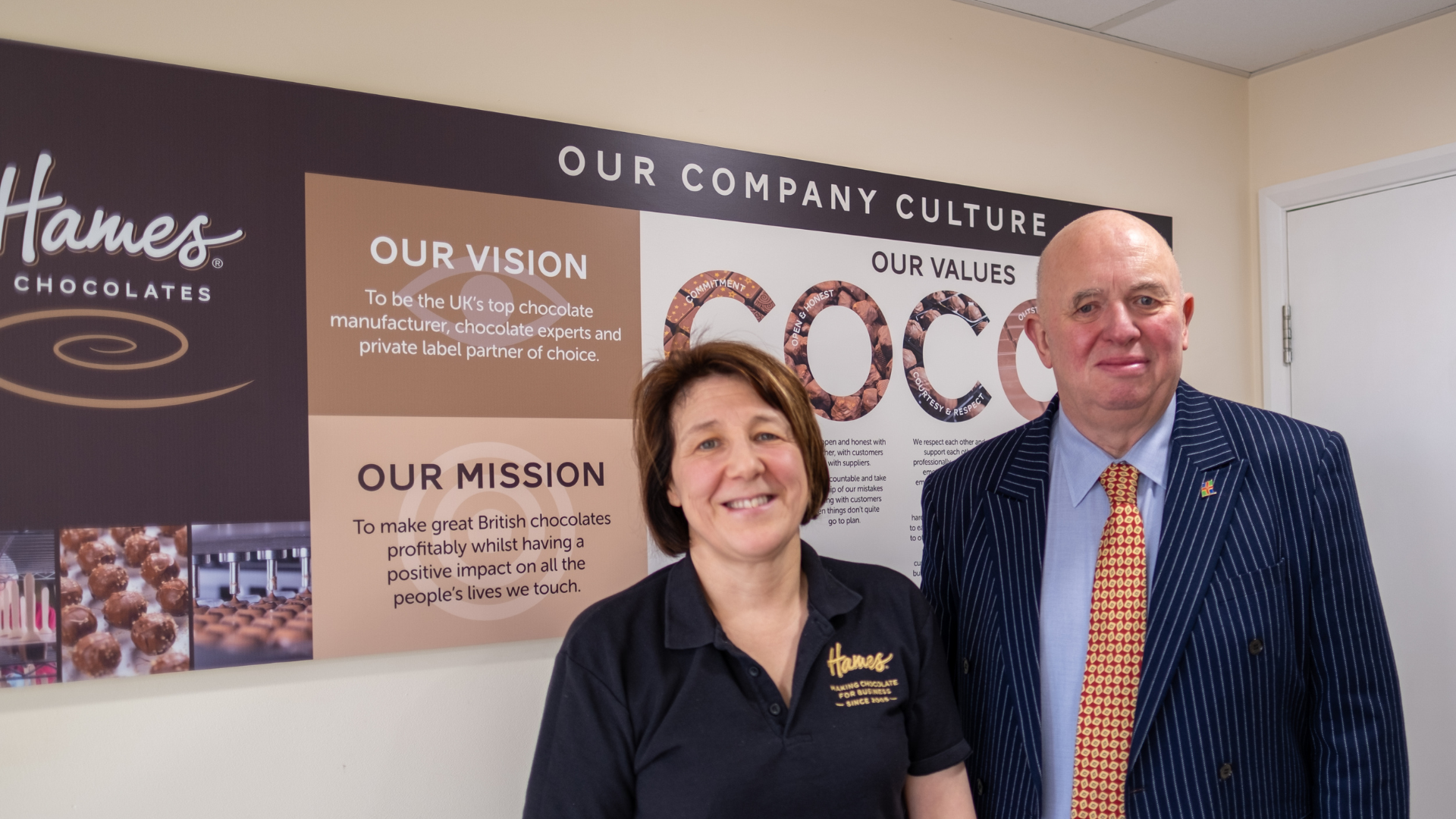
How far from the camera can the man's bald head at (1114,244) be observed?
1523 mm

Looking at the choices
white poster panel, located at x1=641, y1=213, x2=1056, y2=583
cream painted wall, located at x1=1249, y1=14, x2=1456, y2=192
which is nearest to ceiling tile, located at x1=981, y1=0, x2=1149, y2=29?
white poster panel, located at x1=641, y1=213, x2=1056, y2=583

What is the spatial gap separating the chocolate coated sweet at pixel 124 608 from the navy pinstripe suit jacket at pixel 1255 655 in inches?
57.6

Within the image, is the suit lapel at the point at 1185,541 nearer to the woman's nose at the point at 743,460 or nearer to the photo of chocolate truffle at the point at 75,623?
the woman's nose at the point at 743,460

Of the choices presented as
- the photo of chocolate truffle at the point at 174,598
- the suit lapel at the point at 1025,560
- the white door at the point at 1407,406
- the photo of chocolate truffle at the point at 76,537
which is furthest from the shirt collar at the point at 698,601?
the white door at the point at 1407,406

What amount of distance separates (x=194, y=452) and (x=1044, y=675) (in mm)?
1495

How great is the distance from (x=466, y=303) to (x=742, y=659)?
0.93 m

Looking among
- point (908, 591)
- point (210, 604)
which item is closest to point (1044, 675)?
point (908, 591)

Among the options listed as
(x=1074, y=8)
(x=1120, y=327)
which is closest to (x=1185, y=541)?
(x=1120, y=327)

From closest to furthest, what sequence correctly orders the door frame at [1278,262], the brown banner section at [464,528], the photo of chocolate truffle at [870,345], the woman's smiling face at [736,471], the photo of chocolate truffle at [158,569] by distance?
the woman's smiling face at [736,471] → the photo of chocolate truffle at [158,569] → the brown banner section at [464,528] → the photo of chocolate truffle at [870,345] → the door frame at [1278,262]

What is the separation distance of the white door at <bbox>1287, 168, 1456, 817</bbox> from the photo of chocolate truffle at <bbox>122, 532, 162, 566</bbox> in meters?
3.00

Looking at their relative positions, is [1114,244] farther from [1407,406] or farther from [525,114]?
[1407,406]

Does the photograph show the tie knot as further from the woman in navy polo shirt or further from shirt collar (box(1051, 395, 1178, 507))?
the woman in navy polo shirt

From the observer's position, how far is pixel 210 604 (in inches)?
64.6

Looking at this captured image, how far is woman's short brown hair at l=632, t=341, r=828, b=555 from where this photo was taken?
1474 mm
